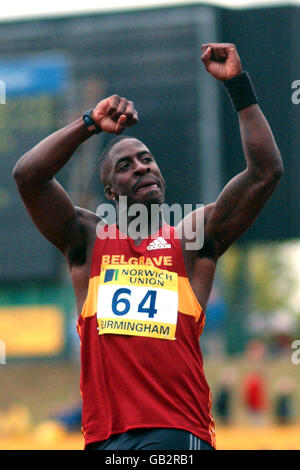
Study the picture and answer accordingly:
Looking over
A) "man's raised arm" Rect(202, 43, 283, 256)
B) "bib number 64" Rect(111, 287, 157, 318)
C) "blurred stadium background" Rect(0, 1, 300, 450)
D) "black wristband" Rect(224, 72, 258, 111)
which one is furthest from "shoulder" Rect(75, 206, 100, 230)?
"blurred stadium background" Rect(0, 1, 300, 450)

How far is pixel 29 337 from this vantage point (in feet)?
65.7

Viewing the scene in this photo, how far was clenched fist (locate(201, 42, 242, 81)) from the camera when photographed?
430 centimetres

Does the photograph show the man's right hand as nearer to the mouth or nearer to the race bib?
the mouth

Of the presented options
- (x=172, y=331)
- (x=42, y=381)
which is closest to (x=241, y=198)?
(x=172, y=331)

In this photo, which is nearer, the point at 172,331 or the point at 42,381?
the point at 172,331

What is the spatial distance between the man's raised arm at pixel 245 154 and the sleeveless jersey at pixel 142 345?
0.26 metres

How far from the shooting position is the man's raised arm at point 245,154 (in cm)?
429

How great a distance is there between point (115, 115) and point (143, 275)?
688 mm

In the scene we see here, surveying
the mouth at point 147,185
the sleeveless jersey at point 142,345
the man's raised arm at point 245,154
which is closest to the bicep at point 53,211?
the sleeveless jersey at point 142,345

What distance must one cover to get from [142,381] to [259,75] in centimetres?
1221

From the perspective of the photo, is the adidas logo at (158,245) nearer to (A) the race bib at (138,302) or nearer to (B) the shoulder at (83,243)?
(A) the race bib at (138,302)

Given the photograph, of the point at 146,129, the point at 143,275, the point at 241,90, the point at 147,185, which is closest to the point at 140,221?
the point at 147,185
